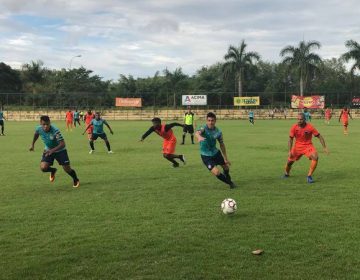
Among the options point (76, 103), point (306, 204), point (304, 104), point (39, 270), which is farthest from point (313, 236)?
point (76, 103)

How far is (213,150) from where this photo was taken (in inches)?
390

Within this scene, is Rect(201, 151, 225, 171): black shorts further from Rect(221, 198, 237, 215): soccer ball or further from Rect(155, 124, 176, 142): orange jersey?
Rect(155, 124, 176, 142): orange jersey

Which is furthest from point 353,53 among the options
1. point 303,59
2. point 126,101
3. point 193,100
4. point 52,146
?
point 52,146

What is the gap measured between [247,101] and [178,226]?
57.5 meters

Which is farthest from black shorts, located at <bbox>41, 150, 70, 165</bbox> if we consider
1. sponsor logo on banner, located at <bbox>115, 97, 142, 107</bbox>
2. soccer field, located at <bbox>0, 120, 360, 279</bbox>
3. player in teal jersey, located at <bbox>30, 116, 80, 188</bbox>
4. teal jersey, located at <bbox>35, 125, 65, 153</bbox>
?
sponsor logo on banner, located at <bbox>115, 97, 142, 107</bbox>

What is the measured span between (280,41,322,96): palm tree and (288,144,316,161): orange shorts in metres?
55.2

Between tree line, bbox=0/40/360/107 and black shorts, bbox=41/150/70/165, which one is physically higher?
tree line, bbox=0/40/360/107

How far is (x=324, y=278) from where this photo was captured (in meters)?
4.66

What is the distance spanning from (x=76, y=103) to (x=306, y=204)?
2352 inches

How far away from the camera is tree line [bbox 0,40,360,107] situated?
210ft

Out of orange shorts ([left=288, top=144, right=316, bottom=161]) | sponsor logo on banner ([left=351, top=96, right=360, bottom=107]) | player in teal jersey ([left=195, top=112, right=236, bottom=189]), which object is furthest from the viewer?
sponsor logo on banner ([left=351, top=96, right=360, bottom=107])

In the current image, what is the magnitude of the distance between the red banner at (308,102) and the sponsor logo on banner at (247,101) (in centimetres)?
484

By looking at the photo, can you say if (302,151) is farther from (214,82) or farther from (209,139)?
(214,82)

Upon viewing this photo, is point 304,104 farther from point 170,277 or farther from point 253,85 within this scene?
point 170,277
